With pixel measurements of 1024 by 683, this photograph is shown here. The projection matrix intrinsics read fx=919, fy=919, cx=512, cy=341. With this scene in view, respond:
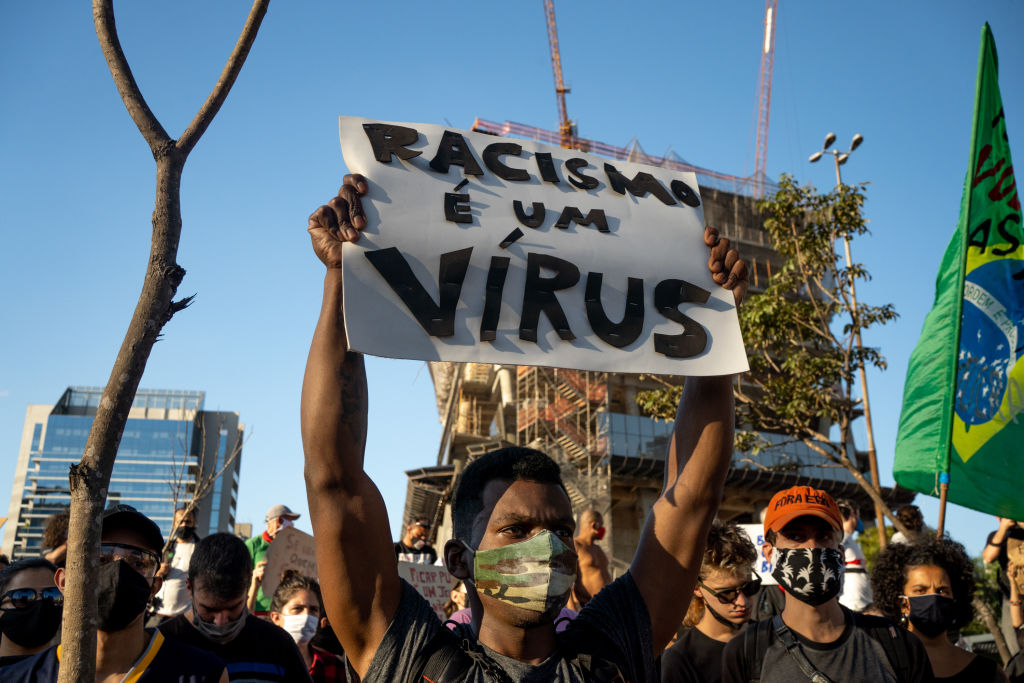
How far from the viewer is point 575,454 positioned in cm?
3956

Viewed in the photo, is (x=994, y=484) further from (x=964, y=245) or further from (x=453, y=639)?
(x=453, y=639)

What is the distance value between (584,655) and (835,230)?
1300 centimetres

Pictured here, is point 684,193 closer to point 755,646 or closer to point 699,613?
point 755,646

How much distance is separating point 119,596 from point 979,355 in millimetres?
5036

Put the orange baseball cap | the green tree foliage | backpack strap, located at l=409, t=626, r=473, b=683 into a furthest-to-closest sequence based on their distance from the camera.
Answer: the green tree foliage < the orange baseball cap < backpack strap, located at l=409, t=626, r=473, b=683

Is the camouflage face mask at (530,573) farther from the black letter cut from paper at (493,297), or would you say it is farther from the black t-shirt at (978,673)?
the black t-shirt at (978,673)

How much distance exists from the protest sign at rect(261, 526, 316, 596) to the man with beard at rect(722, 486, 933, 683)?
459 centimetres

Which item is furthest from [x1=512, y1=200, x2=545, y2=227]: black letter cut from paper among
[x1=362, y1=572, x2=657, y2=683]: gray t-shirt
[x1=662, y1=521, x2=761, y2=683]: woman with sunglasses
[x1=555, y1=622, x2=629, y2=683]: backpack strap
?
[x1=662, y1=521, x2=761, y2=683]: woman with sunglasses

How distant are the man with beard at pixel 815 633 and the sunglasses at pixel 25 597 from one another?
302cm

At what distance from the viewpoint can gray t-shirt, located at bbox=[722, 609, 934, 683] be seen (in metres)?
3.70

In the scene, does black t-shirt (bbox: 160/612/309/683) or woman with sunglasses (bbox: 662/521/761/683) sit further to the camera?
black t-shirt (bbox: 160/612/309/683)

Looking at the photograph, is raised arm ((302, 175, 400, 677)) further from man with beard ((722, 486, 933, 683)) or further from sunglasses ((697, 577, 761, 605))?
sunglasses ((697, 577, 761, 605))

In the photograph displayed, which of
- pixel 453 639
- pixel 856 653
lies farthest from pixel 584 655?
pixel 856 653

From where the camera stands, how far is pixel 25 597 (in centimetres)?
421
